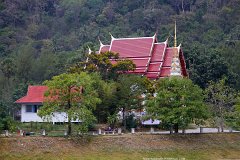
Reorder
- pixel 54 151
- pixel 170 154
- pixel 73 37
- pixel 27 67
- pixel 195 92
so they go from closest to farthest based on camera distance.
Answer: pixel 54 151 < pixel 170 154 < pixel 195 92 < pixel 27 67 < pixel 73 37

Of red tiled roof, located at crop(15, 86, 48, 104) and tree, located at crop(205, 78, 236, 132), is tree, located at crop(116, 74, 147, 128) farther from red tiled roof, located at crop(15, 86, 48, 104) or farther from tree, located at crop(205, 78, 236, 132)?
red tiled roof, located at crop(15, 86, 48, 104)

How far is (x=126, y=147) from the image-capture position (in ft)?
150

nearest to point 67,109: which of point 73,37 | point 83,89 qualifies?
point 83,89

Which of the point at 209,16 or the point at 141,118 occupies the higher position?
the point at 209,16

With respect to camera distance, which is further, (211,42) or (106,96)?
(211,42)

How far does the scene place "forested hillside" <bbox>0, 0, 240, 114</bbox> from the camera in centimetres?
8675

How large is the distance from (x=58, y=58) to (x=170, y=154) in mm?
35226

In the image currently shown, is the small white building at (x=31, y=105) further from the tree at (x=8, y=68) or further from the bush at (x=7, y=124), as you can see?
the tree at (x=8, y=68)

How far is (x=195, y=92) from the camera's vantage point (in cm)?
5059

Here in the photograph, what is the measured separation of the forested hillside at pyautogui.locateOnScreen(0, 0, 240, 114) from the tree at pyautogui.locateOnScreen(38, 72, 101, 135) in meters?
29.0

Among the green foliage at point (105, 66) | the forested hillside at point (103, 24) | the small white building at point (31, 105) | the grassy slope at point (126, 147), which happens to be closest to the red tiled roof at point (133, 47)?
the green foliage at point (105, 66)

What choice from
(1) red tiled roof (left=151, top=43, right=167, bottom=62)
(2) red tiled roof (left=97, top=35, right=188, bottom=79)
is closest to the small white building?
(2) red tiled roof (left=97, top=35, right=188, bottom=79)

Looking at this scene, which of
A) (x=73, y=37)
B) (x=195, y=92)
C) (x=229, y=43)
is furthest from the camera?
(x=73, y=37)

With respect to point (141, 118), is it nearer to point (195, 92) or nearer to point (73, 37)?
point (195, 92)
